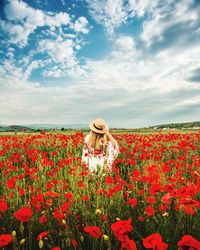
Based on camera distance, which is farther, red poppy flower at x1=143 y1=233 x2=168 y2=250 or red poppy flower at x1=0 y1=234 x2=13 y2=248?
red poppy flower at x1=0 y1=234 x2=13 y2=248

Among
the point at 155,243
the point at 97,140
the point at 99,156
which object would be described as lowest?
the point at 99,156

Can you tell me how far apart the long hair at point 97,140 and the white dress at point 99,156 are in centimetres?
9

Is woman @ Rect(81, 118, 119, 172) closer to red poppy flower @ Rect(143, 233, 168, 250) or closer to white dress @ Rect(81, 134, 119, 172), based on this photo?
white dress @ Rect(81, 134, 119, 172)

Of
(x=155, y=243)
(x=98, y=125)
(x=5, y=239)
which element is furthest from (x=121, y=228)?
(x=98, y=125)

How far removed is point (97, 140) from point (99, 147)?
18cm

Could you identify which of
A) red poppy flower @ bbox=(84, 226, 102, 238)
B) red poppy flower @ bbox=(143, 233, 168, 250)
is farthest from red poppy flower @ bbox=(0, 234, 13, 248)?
red poppy flower @ bbox=(143, 233, 168, 250)

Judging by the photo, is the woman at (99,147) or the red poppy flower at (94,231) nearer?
the red poppy flower at (94,231)

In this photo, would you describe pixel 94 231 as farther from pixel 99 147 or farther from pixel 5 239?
pixel 99 147

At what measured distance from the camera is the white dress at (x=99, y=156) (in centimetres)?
634

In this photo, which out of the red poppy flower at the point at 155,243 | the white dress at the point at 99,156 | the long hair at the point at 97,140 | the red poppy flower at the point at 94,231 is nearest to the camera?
the red poppy flower at the point at 155,243

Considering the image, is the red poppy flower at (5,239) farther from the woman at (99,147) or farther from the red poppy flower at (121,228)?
the woman at (99,147)

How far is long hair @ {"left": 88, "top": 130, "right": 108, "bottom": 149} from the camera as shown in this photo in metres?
6.57

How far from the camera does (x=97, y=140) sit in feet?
21.8

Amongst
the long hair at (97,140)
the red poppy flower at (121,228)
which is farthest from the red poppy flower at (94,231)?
the long hair at (97,140)
